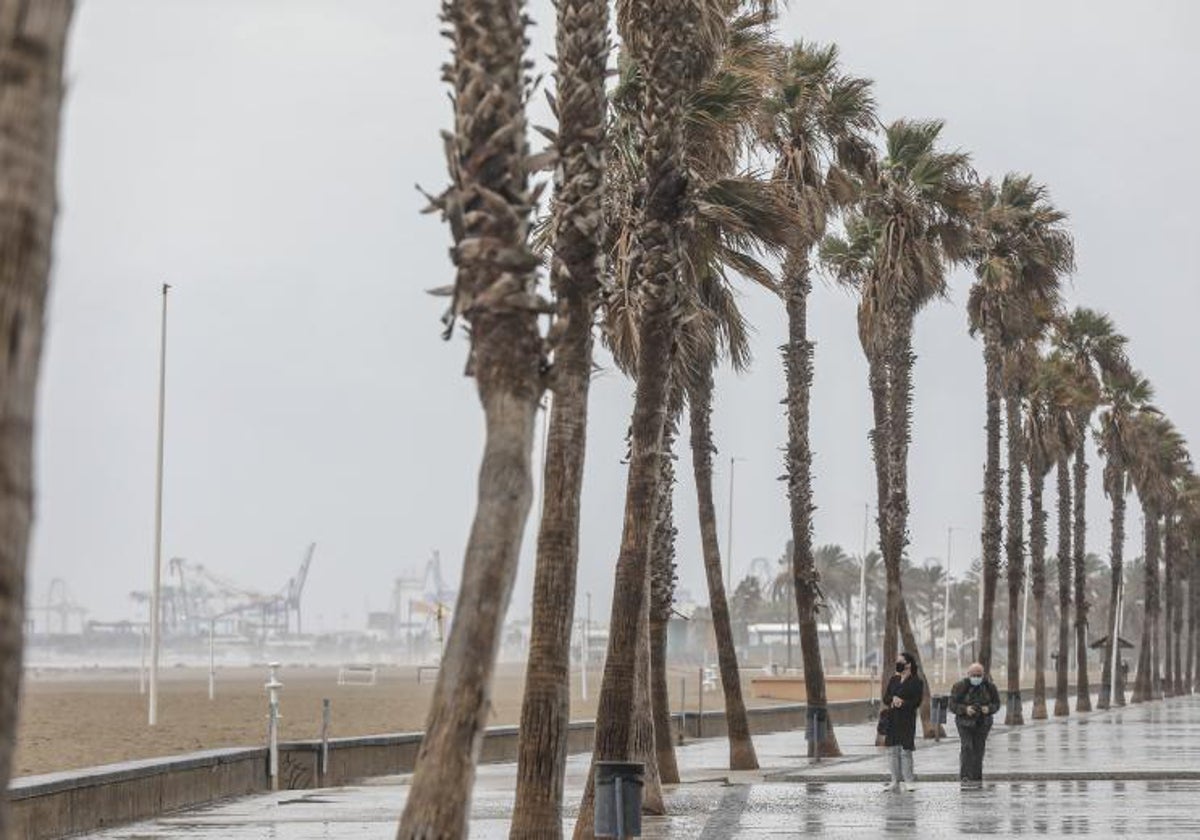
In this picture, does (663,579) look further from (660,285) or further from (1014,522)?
(1014,522)

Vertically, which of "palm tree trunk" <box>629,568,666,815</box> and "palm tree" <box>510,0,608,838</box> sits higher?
"palm tree" <box>510,0,608,838</box>

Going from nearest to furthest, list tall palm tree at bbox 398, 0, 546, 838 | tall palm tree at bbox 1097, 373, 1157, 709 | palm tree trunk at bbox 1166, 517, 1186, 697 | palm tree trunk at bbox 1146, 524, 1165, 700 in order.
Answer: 1. tall palm tree at bbox 398, 0, 546, 838
2. tall palm tree at bbox 1097, 373, 1157, 709
3. palm tree trunk at bbox 1146, 524, 1165, 700
4. palm tree trunk at bbox 1166, 517, 1186, 697

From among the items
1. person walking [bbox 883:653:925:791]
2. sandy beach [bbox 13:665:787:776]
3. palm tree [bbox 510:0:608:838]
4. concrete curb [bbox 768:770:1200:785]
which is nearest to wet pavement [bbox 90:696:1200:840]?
concrete curb [bbox 768:770:1200:785]

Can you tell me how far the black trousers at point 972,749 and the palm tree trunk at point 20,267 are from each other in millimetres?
26178

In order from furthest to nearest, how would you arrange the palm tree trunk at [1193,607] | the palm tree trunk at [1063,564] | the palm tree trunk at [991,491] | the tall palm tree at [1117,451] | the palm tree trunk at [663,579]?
the palm tree trunk at [1193,607] < the tall palm tree at [1117,451] < the palm tree trunk at [1063,564] < the palm tree trunk at [991,491] < the palm tree trunk at [663,579]

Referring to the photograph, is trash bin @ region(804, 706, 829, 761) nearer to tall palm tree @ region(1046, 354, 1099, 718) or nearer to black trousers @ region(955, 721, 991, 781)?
black trousers @ region(955, 721, 991, 781)

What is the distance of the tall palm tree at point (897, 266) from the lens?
42969 mm

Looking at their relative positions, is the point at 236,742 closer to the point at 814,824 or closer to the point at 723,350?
the point at 723,350

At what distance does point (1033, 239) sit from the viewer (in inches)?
2237

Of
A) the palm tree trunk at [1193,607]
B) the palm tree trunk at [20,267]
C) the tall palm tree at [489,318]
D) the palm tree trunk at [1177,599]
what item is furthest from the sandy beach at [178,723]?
the palm tree trunk at [1193,607]

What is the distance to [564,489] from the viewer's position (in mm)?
17047

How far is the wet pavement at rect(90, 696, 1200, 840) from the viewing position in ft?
76.3

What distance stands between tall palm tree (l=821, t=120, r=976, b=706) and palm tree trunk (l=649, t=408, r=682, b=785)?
1519 cm

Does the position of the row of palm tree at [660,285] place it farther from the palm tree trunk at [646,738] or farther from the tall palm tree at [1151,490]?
the tall palm tree at [1151,490]
